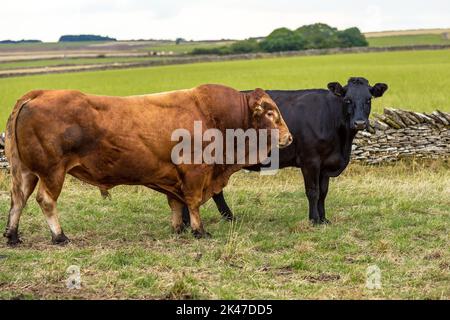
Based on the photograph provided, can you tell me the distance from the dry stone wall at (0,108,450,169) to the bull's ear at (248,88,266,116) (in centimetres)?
577

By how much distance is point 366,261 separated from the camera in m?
6.93

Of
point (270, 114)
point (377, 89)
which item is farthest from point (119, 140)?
point (377, 89)

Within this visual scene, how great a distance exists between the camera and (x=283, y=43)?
66750 millimetres

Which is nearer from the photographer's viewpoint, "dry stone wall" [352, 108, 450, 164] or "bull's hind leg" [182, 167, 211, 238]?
"bull's hind leg" [182, 167, 211, 238]

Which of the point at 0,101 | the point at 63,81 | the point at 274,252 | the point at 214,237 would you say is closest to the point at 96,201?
the point at 214,237

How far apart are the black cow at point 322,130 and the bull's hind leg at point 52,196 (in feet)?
5.34

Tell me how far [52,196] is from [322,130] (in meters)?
3.21

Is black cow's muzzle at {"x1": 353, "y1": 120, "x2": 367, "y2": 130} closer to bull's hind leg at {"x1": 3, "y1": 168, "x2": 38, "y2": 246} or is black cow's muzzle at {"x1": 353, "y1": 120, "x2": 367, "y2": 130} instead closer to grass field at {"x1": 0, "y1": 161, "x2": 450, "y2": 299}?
grass field at {"x1": 0, "y1": 161, "x2": 450, "y2": 299}

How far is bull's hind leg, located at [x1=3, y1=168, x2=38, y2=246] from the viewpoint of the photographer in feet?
25.3

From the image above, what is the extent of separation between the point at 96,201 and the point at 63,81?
1001 inches

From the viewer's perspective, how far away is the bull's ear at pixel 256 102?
820 centimetres

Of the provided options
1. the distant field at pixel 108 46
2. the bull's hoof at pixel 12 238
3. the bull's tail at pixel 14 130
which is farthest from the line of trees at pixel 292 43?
the bull's hoof at pixel 12 238

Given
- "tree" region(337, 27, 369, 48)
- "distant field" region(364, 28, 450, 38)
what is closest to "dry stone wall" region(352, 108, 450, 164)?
"tree" region(337, 27, 369, 48)

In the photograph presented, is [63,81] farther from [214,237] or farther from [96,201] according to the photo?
[214,237]
